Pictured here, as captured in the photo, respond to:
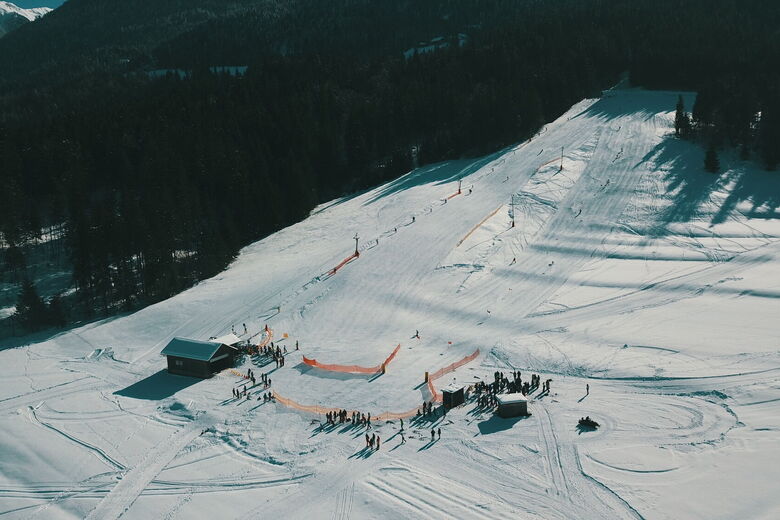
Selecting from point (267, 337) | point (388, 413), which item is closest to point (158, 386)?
point (267, 337)

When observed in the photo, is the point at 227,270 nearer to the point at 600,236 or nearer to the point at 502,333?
the point at 502,333

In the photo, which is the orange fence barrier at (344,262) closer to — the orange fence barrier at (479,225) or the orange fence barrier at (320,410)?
the orange fence barrier at (479,225)

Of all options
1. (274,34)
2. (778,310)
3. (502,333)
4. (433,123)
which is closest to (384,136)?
(433,123)

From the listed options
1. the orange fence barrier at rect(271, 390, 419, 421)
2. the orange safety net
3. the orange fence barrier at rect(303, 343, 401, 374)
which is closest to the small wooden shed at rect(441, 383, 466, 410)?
the orange fence barrier at rect(271, 390, 419, 421)

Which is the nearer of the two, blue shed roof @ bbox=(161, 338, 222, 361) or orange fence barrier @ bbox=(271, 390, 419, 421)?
orange fence barrier @ bbox=(271, 390, 419, 421)

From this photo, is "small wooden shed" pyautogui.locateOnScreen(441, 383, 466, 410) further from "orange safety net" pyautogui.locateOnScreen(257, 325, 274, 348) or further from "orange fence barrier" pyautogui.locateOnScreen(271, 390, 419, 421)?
"orange safety net" pyautogui.locateOnScreen(257, 325, 274, 348)

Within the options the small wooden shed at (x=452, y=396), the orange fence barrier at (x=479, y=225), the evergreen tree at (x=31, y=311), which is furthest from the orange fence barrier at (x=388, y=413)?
the evergreen tree at (x=31, y=311)
